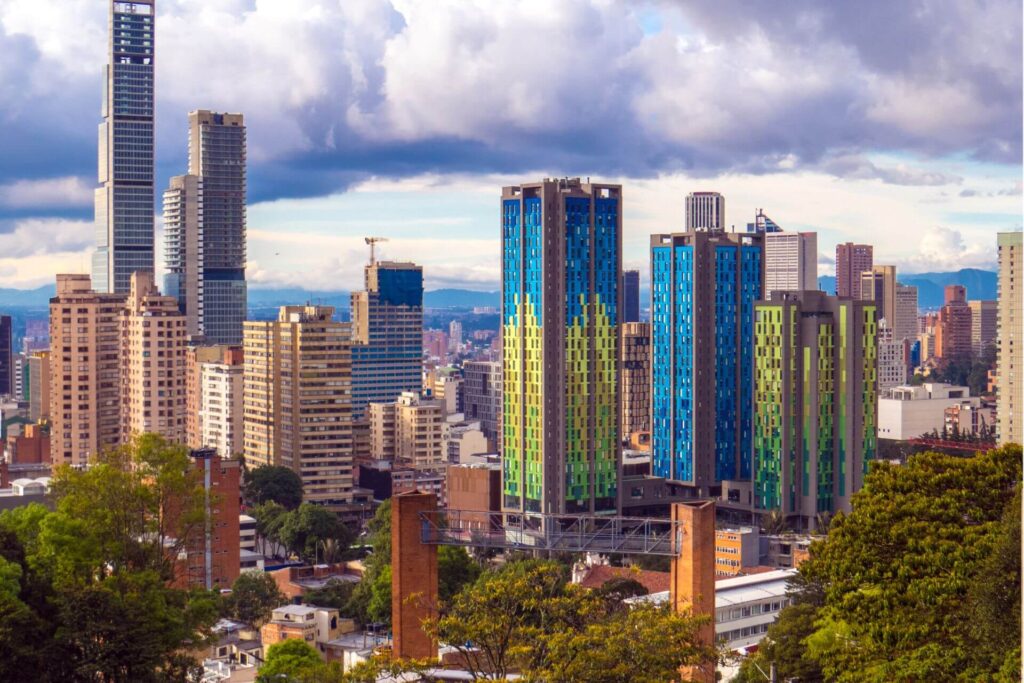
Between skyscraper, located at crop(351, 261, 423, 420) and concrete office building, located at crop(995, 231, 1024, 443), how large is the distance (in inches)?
1133

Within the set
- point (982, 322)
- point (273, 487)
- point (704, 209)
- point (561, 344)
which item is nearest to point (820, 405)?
point (561, 344)

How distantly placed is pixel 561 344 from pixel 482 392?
3705 centimetres

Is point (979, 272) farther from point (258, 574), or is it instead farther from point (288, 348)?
point (258, 574)

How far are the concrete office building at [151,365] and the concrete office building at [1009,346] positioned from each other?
75.7 ft

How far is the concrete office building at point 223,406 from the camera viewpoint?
4469 centimetres

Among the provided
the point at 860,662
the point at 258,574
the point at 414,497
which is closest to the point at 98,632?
the point at 414,497

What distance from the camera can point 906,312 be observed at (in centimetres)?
8962

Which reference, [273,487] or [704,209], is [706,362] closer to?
[273,487]

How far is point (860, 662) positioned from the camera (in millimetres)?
10375

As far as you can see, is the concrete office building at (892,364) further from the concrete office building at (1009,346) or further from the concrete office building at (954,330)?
the concrete office building at (1009,346)

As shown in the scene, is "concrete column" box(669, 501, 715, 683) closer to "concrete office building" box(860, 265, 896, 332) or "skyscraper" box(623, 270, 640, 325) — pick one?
"skyscraper" box(623, 270, 640, 325)

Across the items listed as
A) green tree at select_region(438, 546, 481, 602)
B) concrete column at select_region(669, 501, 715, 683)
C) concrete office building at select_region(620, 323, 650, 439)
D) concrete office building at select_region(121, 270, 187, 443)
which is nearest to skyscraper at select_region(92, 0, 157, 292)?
concrete office building at select_region(620, 323, 650, 439)

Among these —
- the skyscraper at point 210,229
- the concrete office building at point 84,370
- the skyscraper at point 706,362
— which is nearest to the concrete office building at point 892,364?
the skyscraper at point 706,362

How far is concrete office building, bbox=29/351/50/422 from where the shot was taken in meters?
54.9
